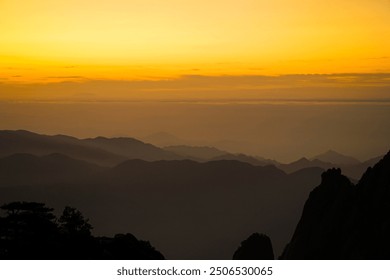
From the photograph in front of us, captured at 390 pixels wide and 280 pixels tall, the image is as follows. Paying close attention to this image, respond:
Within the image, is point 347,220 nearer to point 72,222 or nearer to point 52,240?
point 72,222

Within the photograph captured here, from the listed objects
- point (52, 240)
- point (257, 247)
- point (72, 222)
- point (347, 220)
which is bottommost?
point (257, 247)

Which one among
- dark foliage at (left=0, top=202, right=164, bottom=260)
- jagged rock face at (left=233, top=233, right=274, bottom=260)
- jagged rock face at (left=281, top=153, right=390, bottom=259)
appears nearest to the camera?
dark foliage at (left=0, top=202, right=164, bottom=260)

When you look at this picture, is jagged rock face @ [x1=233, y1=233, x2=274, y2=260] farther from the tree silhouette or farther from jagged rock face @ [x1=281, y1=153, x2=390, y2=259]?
the tree silhouette

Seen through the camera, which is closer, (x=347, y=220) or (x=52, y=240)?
(x=52, y=240)

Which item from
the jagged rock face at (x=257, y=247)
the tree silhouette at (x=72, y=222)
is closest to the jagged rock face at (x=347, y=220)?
the jagged rock face at (x=257, y=247)

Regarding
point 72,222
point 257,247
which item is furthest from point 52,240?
point 257,247

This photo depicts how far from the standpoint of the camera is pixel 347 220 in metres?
48.3

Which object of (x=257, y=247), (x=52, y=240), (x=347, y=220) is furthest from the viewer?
(x=257, y=247)

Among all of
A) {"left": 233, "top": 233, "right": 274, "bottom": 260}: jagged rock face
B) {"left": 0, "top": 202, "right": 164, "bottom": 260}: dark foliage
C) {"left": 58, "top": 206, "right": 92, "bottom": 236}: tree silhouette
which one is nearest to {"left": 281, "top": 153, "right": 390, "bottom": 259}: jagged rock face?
{"left": 233, "top": 233, "right": 274, "bottom": 260}: jagged rock face

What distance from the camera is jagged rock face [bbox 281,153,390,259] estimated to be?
40938mm

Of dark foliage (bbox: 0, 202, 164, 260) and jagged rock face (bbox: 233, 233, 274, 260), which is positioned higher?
dark foliage (bbox: 0, 202, 164, 260)
